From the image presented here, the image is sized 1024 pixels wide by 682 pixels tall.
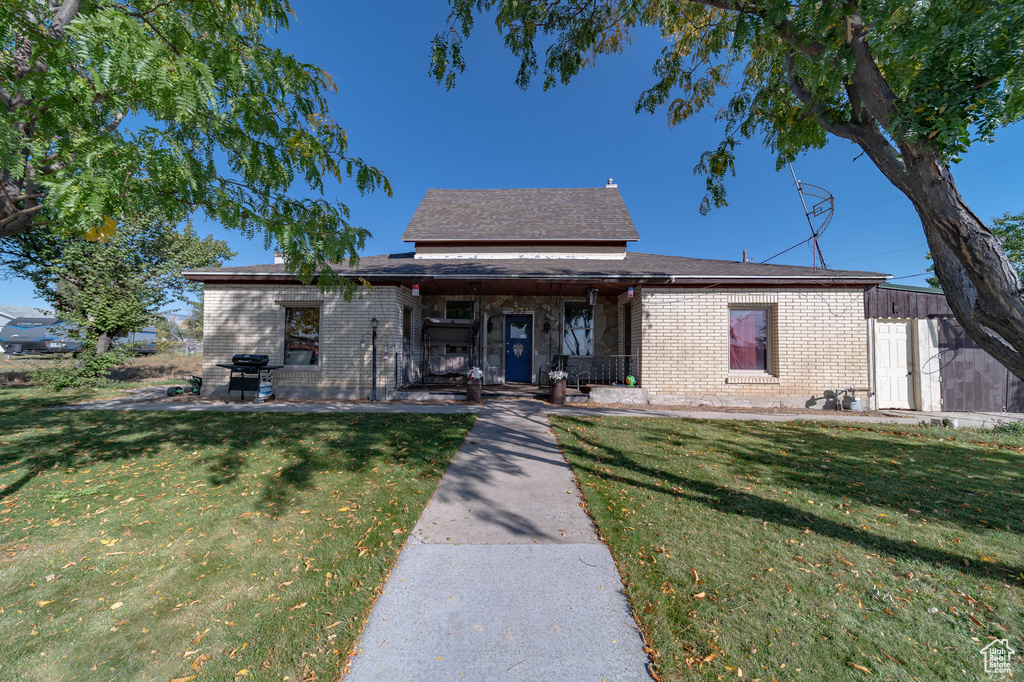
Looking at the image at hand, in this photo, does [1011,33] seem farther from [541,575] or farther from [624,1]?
[624,1]

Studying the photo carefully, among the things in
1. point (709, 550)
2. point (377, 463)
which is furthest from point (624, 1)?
point (377, 463)

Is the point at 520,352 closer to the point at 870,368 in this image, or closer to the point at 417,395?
the point at 417,395

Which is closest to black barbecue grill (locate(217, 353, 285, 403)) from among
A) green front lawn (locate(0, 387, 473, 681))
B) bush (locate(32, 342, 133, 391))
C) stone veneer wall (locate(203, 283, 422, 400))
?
stone veneer wall (locate(203, 283, 422, 400))

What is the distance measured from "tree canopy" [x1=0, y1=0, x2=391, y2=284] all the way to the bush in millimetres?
10566

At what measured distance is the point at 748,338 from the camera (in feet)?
33.0

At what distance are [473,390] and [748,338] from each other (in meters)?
7.72

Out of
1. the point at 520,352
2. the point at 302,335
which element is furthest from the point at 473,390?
the point at 302,335

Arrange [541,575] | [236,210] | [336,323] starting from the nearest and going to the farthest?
[541,575]
[236,210]
[336,323]

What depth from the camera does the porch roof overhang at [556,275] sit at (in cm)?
931

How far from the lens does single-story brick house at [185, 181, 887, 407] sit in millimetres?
9422

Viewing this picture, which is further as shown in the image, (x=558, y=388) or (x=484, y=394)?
(x=484, y=394)

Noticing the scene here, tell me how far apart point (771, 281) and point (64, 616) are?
40.3 ft

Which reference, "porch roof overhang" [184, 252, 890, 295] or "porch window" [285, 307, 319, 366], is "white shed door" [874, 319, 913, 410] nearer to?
"porch roof overhang" [184, 252, 890, 295]

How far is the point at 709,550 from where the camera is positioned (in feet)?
9.05
